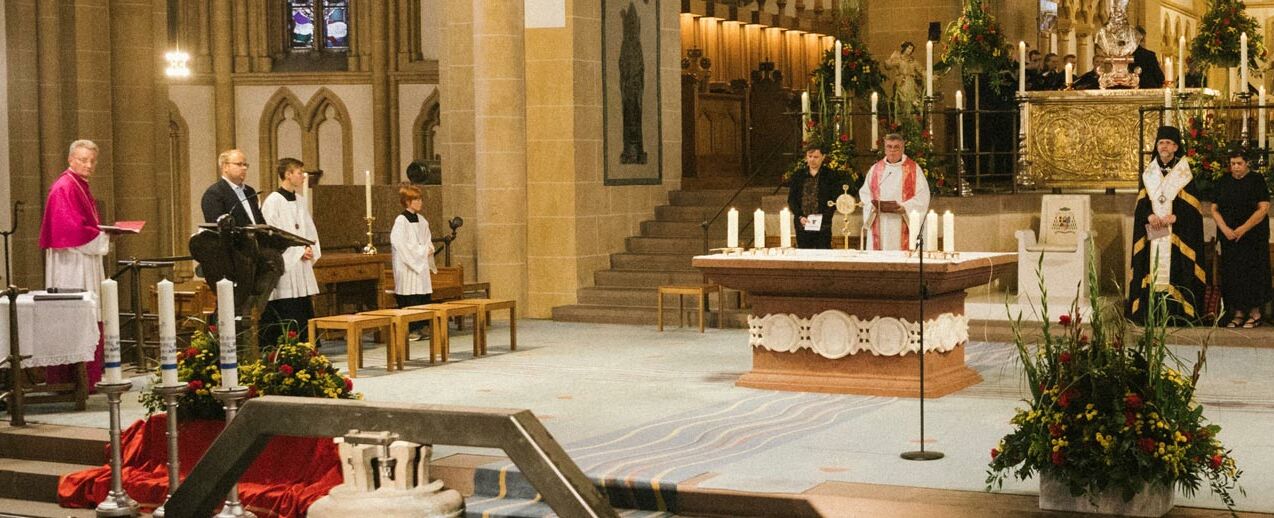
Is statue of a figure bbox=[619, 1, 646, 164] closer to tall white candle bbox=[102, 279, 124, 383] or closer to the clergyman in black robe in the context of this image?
the clergyman in black robe

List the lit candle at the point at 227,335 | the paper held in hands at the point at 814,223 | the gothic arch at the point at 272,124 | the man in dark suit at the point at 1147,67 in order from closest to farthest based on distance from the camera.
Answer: the lit candle at the point at 227,335 < the paper held in hands at the point at 814,223 < the man in dark suit at the point at 1147,67 < the gothic arch at the point at 272,124

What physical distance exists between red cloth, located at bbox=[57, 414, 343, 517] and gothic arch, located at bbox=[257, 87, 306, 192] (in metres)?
17.2

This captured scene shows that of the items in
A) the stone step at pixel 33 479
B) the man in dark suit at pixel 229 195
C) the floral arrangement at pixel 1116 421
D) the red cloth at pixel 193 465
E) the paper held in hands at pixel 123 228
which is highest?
the man in dark suit at pixel 229 195

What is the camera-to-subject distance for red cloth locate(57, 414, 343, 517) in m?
7.79

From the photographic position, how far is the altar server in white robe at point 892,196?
40.9 ft

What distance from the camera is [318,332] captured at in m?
12.6

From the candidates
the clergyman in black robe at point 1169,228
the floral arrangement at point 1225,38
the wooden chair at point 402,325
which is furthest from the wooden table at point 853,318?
the floral arrangement at point 1225,38

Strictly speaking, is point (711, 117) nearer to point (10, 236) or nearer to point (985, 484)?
point (10, 236)

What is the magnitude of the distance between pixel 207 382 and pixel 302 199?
4006 millimetres

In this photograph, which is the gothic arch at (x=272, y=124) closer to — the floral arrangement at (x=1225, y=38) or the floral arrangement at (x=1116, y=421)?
the floral arrangement at (x=1225, y=38)

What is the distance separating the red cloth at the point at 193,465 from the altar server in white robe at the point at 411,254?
16.8 ft

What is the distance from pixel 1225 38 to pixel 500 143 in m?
6.90

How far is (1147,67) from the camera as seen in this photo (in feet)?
53.9

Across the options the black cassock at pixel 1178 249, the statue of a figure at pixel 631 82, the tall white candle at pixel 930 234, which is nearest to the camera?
the tall white candle at pixel 930 234
